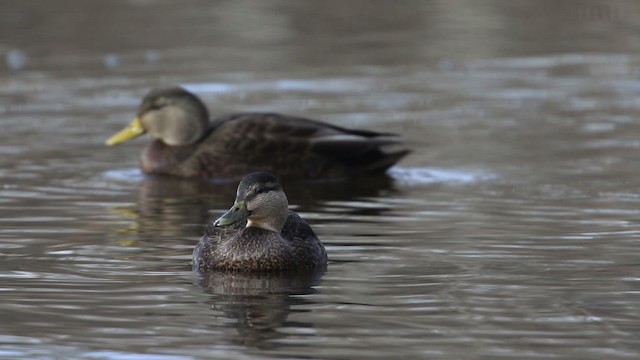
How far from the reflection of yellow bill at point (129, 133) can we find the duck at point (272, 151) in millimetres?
322

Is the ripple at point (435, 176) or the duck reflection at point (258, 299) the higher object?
the ripple at point (435, 176)

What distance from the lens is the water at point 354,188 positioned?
8.09 m

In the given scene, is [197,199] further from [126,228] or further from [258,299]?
[258,299]

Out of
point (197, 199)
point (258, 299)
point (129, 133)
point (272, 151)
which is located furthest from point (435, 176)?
point (258, 299)

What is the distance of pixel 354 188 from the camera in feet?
44.7

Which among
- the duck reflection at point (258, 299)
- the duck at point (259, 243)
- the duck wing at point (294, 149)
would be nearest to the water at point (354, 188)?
the duck reflection at point (258, 299)

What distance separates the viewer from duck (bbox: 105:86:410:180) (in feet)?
46.2

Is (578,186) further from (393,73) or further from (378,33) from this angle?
(378,33)

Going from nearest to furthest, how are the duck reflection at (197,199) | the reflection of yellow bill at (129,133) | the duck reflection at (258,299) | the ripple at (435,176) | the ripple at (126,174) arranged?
the duck reflection at (258,299) → the duck reflection at (197,199) → the ripple at (435,176) → the ripple at (126,174) → the reflection of yellow bill at (129,133)

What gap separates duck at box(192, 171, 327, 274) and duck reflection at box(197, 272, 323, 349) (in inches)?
2.6

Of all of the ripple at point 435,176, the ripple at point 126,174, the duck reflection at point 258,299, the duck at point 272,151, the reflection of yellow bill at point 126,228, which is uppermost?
the duck at point 272,151

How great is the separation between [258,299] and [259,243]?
860 mm

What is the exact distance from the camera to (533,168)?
45.2 feet

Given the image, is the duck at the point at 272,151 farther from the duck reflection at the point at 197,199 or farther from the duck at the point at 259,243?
A: the duck at the point at 259,243
